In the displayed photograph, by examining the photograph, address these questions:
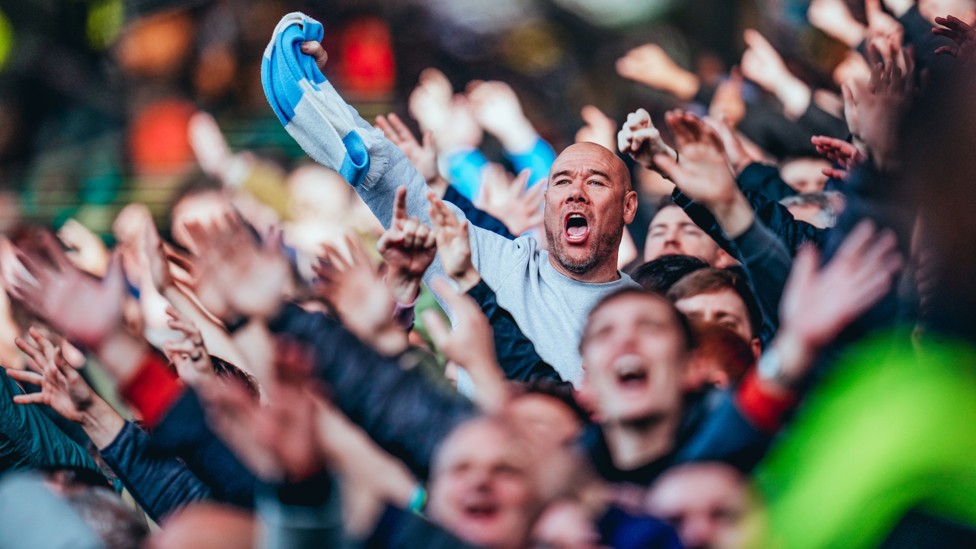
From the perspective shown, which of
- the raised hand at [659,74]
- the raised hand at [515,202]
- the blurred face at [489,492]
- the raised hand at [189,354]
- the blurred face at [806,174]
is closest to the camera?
the blurred face at [489,492]

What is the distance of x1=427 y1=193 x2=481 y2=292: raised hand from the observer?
321 cm

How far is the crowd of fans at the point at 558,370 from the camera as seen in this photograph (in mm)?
2152

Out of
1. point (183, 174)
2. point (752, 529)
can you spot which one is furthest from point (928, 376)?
point (183, 174)

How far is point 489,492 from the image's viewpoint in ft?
7.55

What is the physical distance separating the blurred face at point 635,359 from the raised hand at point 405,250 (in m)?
0.56

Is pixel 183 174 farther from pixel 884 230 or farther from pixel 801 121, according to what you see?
pixel 884 230

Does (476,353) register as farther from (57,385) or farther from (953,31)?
(953,31)

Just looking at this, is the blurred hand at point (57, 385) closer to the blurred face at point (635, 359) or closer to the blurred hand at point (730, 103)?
the blurred face at point (635, 359)

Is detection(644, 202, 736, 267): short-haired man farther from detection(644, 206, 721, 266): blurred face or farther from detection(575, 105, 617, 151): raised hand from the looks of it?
detection(575, 105, 617, 151): raised hand

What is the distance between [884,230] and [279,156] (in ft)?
24.7

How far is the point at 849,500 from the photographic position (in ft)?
7.13

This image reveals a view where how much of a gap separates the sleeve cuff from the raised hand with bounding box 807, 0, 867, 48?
3.19 m

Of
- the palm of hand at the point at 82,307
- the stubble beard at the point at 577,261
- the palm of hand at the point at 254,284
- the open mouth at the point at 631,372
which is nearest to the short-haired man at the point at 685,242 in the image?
the stubble beard at the point at 577,261

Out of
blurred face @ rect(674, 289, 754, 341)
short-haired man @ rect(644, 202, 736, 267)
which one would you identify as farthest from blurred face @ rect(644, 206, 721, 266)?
blurred face @ rect(674, 289, 754, 341)
